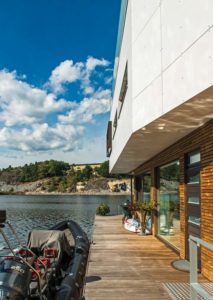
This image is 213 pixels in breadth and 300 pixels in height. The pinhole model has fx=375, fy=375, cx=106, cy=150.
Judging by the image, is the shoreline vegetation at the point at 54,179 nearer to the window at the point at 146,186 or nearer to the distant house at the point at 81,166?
the distant house at the point at 81,166

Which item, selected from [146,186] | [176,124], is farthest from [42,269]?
[146,186]

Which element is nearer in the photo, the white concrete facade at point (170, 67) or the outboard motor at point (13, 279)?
the outboard motor at point (13, 279)

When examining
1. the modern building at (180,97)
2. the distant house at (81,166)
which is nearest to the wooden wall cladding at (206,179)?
the modern building at (180,97)

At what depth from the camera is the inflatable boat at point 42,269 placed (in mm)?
4121

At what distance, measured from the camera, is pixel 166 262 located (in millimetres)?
8594

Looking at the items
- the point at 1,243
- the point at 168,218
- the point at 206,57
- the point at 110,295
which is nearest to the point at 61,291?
the point at 110,295

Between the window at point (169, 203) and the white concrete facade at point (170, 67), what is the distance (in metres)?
2.16

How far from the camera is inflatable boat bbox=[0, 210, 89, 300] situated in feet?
13.5

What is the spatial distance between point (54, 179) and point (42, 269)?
13007 cm

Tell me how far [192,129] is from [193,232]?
7.15 ft

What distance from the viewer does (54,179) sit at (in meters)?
134

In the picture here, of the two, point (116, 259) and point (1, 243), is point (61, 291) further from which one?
point (1, 243)

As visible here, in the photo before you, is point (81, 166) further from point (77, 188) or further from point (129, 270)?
point (129, 270)

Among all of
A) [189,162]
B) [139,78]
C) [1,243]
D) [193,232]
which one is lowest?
[1,243]
